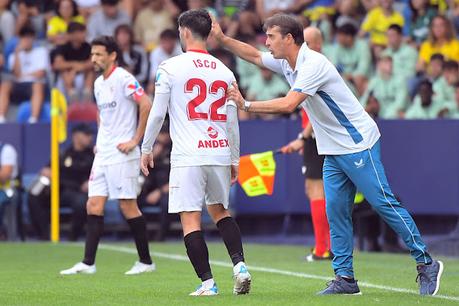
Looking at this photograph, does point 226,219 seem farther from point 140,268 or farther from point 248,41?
Answer: point 248,41

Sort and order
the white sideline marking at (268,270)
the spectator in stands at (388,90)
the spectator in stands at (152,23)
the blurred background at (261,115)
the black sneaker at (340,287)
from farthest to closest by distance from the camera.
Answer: the spectator in stands at (152,23) < the spectator in stands at (388,90) < the blurred background at (261,115) < the white sideline marking at (268,270) < the black sneaker at (340,287)

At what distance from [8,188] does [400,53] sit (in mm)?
6279

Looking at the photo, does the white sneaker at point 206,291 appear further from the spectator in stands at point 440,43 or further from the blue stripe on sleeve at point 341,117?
the spectator in stands at point 440,43

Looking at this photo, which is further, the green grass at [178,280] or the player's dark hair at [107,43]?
the player's dark hair at [107,43]

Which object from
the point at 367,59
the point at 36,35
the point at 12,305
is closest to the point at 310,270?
the point at 12,305

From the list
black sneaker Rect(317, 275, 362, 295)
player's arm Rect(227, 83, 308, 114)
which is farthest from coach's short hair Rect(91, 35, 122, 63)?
black sneaker Rect(317, 275, 362, 295)

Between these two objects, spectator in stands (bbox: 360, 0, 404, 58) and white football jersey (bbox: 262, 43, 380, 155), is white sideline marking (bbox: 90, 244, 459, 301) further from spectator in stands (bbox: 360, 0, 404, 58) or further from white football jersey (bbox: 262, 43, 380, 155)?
spectator in stands (bbox: 360, 0, 404, 58)

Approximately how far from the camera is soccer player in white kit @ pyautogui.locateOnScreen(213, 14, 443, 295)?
9156mm

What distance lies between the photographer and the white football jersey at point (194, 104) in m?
9.09

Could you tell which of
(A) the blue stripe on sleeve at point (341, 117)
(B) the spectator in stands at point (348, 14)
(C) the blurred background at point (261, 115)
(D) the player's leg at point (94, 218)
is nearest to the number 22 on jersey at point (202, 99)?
(A) the blue stripe on sleeve at point (341, 117)

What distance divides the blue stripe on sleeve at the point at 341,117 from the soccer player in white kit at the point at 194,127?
0.67 meters

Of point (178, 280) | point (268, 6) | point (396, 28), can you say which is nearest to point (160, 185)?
point (396, 28)

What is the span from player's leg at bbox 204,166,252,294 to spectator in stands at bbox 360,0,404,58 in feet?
36.3

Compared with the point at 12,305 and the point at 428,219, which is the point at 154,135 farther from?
the point at 428,219
